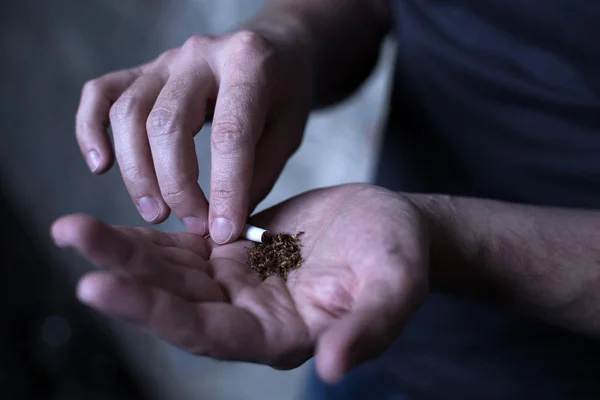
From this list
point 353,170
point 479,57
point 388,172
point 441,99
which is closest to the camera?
point 479,57

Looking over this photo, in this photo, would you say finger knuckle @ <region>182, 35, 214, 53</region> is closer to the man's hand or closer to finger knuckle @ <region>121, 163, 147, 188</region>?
finger knuckle @ <region>121, 163, 147, 188</region>

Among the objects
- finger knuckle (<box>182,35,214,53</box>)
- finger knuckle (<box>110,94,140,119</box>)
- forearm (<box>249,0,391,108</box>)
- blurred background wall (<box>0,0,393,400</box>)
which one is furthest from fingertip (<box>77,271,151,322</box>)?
blurred background wall (<box>0,0,393,400</box>)

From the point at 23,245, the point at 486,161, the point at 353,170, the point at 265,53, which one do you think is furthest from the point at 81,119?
the point at 23,245

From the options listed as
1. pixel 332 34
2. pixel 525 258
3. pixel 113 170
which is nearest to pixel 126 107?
pixel 332 34

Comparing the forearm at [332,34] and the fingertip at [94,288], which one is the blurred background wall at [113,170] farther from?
the fingertip at [94,288]

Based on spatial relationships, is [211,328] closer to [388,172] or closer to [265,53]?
[265,53]

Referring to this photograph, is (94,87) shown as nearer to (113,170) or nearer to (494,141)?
(494,141)
